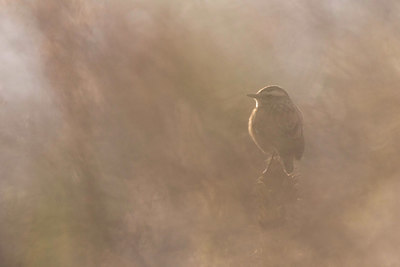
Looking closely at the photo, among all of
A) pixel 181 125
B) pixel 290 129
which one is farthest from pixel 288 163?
pixel 181 125

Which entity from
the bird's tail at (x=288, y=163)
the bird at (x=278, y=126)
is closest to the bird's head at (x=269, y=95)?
the bird at (x=278, y=126)

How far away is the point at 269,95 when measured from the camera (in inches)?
59.9

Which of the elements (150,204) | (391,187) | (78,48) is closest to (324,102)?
(391,187)

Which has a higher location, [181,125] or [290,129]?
[181,125]

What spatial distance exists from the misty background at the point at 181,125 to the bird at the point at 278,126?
3 centimetres

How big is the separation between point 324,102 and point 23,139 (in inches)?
32.3

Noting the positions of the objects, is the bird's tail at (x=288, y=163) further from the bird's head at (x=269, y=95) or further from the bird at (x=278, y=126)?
the bird's head at (x=269, y=95)

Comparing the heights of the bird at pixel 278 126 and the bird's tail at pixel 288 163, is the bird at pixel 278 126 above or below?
above

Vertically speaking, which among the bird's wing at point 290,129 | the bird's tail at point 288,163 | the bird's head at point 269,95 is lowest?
the bird's tail at point 288,163

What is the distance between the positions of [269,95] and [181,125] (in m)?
0.26

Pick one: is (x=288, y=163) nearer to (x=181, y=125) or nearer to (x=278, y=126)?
(x=278, y=126)

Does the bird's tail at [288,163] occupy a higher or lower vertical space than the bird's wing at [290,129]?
lower

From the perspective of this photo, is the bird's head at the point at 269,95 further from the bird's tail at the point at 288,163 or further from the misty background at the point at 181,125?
the bird's tail at the point at 288,163

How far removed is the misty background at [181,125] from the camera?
150 centimetres
